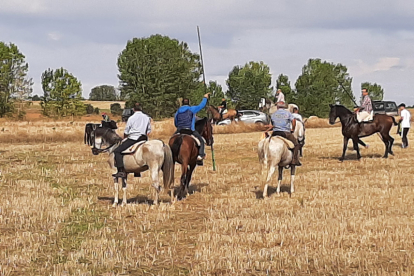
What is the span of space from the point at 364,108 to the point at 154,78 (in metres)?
51.0

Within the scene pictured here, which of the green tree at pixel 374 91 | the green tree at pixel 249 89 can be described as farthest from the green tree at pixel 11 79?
the green tree at pixel 374 91

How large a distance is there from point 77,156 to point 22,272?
17.2 metres

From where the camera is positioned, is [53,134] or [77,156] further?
[53,134]

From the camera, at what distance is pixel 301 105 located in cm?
6662

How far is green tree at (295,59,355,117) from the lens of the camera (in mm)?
65312

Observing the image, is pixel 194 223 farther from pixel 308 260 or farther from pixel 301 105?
pixel 301 105

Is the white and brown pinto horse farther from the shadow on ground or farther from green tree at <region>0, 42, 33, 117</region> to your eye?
green tree at <region>0, 42, 33, 117</region>

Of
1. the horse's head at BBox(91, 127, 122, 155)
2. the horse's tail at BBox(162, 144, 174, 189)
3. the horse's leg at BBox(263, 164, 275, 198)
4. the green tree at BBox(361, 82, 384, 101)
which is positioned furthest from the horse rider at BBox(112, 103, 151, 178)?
the green tree at BBox(361, 82, 384, 101)

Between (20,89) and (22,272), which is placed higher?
(20,89)

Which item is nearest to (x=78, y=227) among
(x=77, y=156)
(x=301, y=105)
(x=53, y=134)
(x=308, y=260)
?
(x=308, y=260)

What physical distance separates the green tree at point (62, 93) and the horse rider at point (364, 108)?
51659 millimetres

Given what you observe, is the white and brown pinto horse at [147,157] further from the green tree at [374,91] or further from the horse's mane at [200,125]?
the green tree at [374,91]

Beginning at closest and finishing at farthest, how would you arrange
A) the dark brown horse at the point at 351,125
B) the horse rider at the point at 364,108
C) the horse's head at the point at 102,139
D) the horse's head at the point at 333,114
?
the horse's head at the point at 102,139 → the horse's head at the point at 333,114 → the dark brown horse at the point at 351,125 → the horse rider at the point at 364,108

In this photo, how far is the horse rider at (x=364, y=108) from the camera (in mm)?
20469
